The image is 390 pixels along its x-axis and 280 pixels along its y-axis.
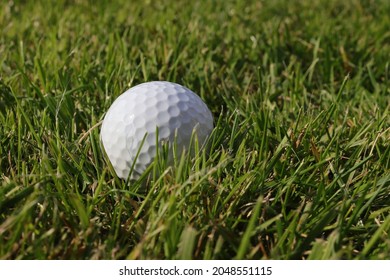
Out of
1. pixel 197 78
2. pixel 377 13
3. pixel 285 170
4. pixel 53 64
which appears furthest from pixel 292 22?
pixel 285 170

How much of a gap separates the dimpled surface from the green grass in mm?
76

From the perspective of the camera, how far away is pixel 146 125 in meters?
1.90

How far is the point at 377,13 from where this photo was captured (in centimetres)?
389

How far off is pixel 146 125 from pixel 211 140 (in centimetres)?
26

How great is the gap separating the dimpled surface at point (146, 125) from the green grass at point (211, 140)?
0.25ft

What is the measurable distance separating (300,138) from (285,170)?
0.19 meters

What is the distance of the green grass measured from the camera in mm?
1574

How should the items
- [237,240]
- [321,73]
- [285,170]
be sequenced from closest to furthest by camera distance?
[237,240], [285,170], [321,73]

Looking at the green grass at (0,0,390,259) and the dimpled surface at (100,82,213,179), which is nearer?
the green grass at (0,0,390,259)

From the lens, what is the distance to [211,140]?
6.43 feet

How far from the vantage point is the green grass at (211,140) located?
5.16ft
